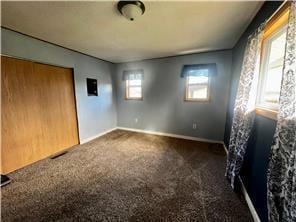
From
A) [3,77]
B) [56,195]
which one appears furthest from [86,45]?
[56,195]

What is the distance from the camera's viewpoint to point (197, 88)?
342 cm

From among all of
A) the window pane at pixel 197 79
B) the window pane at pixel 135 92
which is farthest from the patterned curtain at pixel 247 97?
the window pane at pixel 135 92

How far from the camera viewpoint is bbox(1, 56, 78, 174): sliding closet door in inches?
82.4

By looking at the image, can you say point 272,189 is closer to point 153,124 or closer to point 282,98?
point 282,98

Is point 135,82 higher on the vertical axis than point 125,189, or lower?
higher

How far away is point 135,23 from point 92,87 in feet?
7.50

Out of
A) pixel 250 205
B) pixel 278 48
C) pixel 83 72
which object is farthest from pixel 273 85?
pixel 83 72

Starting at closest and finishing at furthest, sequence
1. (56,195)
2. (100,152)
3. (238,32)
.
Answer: (56,195), (238,32), (100,152)

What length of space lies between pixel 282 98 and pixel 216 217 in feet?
4.33

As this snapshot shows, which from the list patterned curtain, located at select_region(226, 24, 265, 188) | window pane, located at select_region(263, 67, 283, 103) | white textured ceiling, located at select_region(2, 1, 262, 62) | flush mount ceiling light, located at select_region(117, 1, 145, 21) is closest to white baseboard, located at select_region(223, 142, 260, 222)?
patterned curtain, located at select_region(226, 24, 265, 188)

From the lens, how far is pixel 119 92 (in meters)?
4.47

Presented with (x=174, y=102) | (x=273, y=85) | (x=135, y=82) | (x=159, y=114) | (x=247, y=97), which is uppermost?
(x=135, y=82)

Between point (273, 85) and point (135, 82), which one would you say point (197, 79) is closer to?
point (135, 82)

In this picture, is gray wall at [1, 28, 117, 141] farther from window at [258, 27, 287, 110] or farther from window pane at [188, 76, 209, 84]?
window at [258, 27, 287, 110]
